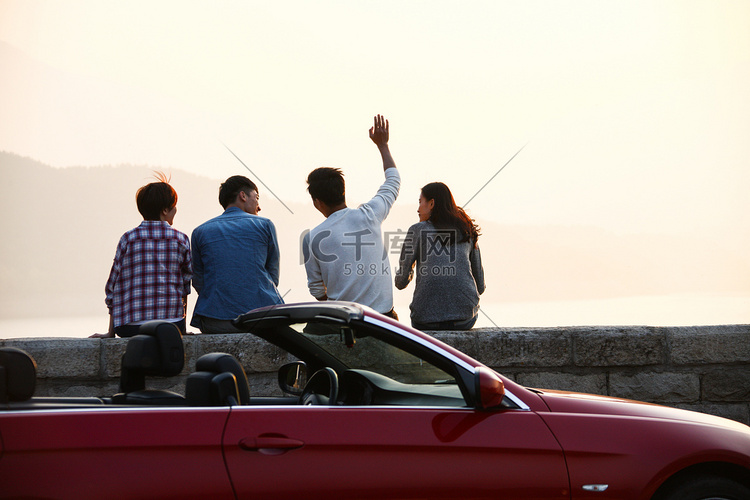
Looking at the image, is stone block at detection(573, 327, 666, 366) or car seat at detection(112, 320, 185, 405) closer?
car seat at detection(112, 320, 185, 405)

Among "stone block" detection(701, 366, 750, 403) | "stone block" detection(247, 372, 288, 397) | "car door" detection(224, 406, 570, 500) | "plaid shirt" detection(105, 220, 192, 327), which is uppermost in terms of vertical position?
"plaid shirt" detection(105, 220, 192, 327)

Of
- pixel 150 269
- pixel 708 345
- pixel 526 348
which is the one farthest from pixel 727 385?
pixel 150 269

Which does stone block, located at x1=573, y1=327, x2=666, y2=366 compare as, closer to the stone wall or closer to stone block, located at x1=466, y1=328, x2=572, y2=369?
the stone wall

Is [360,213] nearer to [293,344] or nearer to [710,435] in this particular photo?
[293,344]

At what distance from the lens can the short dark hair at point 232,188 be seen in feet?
19.3

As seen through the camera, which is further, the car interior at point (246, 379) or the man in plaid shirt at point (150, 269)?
the man in plaid shirt at point (150, 269)

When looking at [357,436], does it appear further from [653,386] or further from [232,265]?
[653,386]

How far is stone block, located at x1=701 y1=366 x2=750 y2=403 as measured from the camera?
6.14m

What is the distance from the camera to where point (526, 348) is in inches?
237

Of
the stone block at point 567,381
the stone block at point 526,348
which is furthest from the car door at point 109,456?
the stone block at point 567,381

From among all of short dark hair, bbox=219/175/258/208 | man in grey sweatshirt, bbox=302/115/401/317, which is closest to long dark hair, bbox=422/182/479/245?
man in grey sweatshirt, bbox=302/115/401/317

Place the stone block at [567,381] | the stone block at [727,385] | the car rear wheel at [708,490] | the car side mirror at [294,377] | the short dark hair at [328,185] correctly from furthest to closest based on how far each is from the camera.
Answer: the stone block at [727,385], the stone block at [567,381], the short dark hair at [328,185], the car side mirror at [294,377], the car rear wheel at [708,490]

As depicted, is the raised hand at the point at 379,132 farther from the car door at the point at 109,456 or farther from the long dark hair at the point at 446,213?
the car door at the point at 109,456

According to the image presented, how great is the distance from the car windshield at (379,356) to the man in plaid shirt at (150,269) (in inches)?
94.9
